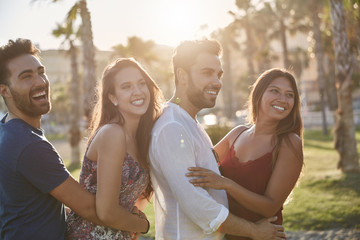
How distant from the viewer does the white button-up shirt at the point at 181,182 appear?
104 inches

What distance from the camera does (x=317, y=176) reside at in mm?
11898

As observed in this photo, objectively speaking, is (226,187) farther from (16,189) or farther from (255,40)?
(255,40)

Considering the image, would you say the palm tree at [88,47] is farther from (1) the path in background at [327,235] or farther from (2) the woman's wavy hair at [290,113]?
(2) the woman's wavy hair at [290,113]

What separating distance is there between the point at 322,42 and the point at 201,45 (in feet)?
103

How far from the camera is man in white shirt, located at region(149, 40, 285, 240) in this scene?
264 centimetres

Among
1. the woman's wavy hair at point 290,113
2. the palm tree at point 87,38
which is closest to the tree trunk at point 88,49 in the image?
the palm tree at point 87,38

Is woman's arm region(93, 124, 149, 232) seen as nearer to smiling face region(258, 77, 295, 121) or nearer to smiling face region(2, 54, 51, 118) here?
smiling face region(2, 54, 51, 118)

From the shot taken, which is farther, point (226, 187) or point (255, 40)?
point (255, 40)

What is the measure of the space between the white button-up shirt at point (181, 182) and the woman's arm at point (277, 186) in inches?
5.3

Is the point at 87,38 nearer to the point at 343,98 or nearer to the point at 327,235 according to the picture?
the point at 343,98

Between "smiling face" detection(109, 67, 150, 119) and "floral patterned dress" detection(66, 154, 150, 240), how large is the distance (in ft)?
1.27

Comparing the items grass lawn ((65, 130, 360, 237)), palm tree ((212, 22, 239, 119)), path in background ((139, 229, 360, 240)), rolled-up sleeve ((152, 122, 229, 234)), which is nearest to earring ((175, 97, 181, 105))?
rolled-up sleeve ((152, 122, 229, 234))

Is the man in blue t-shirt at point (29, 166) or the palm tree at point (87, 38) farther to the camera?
the palm tree at point (87, 38)

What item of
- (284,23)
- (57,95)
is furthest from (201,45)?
(57,95)
